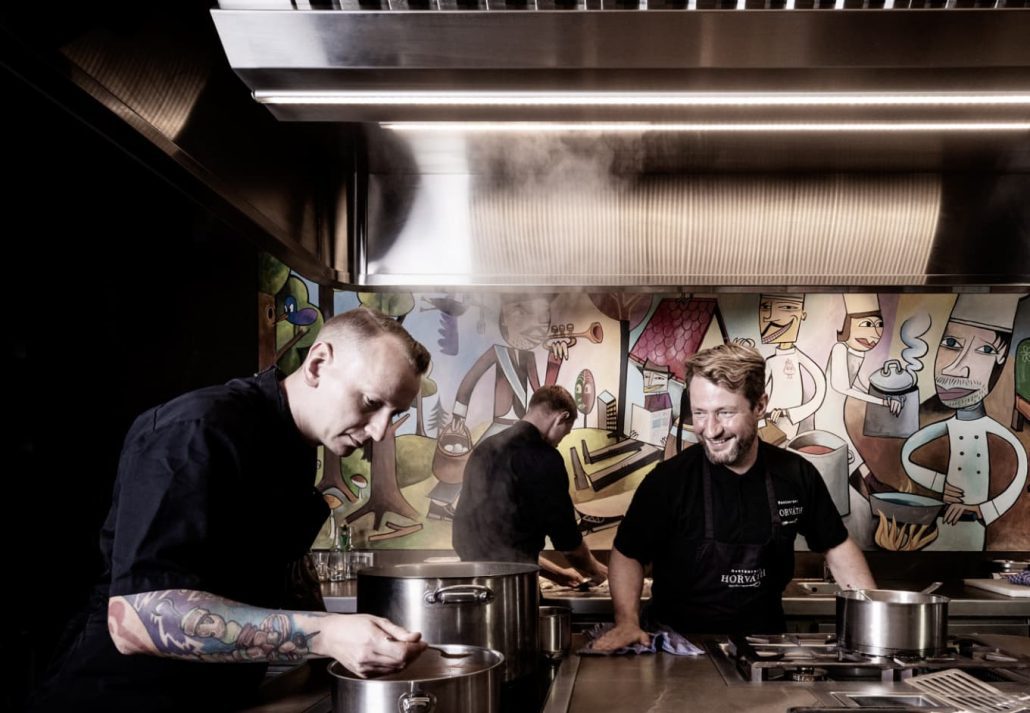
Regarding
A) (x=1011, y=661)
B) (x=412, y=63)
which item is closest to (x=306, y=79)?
(x=412, y=63)

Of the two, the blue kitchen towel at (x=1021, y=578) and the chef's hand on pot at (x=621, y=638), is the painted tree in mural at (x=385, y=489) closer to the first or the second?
the chef's hand on pot at (x=621, y=638)

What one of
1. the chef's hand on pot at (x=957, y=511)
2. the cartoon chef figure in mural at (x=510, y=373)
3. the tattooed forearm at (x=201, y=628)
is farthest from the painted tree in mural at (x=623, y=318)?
the tattooed forearm at (x=201, y=628)

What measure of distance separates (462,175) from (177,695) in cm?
167

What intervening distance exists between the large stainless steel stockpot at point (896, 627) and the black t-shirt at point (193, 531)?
120cm

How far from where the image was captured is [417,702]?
1099 millimetres

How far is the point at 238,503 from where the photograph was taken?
150 centimetres

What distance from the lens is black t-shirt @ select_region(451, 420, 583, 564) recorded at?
141 inches

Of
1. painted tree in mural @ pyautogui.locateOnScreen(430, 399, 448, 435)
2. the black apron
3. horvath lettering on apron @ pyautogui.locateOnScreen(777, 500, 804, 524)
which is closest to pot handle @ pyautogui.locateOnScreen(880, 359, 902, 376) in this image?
horvath lettering on apron @ pyautogui.locateOnScreen(777, 500, 804, 524)

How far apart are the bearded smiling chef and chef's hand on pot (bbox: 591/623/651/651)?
0.94ft

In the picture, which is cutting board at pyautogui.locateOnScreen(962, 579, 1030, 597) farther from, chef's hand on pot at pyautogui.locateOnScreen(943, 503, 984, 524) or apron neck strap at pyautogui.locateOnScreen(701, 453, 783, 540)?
apron neck strap at pyautogui.locateOnScreen(701, 453, 783, 540)

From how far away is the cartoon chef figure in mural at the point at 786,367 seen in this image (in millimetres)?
4008

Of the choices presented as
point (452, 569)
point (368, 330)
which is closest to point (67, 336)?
point (368, 330)

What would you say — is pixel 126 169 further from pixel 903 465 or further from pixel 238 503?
pixel 903 465

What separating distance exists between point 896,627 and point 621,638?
1.99ft
